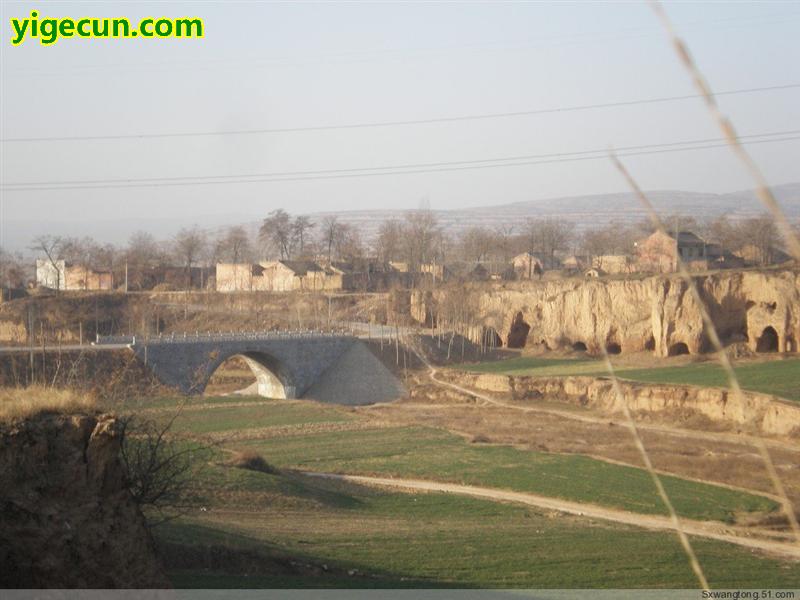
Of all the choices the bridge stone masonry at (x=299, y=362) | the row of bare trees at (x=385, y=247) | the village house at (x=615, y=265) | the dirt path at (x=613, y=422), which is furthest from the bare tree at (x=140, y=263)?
the village house at (x=615, y=265)

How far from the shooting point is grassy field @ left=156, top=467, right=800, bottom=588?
50.1 ft

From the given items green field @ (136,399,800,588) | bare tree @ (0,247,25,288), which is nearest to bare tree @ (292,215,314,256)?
bare tree @ (0,247,25,288)

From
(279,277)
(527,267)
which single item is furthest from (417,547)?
(527,267)

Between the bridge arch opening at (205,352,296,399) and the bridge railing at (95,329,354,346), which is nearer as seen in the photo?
the bridge railing at (95,329,354,346)

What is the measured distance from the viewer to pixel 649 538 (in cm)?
2114

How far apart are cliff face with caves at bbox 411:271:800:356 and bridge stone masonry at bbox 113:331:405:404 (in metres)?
13.1

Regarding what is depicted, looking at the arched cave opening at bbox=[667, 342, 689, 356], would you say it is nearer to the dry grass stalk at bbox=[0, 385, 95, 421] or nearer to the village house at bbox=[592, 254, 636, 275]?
the village house at bbox=[592, 254, 636, 275]

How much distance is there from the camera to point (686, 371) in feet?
169

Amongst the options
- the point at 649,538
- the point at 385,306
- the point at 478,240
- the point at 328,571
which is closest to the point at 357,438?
the point at 649,538

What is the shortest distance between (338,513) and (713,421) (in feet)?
76.5

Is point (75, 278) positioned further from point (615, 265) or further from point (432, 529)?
point (432, 529)

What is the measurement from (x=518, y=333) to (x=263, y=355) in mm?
22288

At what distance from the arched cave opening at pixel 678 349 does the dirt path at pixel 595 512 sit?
32440mm

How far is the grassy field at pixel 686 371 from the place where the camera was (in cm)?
4297
